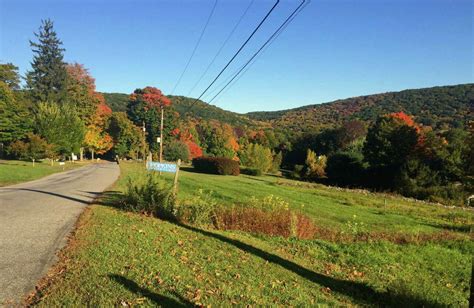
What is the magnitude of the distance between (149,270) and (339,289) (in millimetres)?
3403

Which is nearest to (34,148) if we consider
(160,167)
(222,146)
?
(160,167)

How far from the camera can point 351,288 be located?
21.4 feet

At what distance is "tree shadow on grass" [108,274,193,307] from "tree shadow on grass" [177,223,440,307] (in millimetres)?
2773

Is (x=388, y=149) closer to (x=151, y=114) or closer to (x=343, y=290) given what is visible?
(x=343, y=290)

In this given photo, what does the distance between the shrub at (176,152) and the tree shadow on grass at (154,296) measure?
54.9m

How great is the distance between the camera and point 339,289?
6352 mm

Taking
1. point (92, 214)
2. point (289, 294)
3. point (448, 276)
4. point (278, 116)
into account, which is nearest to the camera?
point (289, 294)

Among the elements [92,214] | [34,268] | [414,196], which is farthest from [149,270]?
[414,196]

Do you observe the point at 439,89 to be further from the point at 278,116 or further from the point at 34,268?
the point at 34,268

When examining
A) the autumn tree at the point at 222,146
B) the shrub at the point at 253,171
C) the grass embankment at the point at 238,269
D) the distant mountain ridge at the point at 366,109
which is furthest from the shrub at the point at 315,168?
the grass embankment at the point at 238,269

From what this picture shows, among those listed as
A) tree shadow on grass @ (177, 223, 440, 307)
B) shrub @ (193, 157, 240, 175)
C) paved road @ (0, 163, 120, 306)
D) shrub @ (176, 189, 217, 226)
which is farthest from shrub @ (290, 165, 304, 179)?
tree shadow on grass @ (177, 223, 440, 307)

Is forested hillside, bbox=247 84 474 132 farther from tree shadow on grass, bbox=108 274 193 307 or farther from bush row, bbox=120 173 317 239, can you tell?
tree shadow on grass, bbox=108 274 193 307

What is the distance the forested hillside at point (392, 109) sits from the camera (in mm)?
79750

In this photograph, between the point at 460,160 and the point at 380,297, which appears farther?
the point at 460,160
